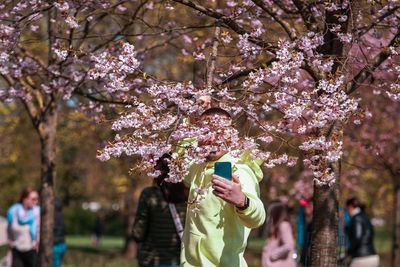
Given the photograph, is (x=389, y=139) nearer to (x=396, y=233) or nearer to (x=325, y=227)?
(x=396, y=233)

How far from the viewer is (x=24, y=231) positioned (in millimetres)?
8938

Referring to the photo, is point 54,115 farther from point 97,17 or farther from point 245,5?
point 245,5

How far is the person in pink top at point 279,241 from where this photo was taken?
7574 mm

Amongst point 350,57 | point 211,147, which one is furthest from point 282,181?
point 211,147

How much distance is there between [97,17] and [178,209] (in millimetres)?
2687

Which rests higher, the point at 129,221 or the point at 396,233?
the point at 129,221

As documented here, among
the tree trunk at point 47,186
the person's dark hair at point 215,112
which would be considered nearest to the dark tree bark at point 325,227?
the person's dark hair at point 215,112

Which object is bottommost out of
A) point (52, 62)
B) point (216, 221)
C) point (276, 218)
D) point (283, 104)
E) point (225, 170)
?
point (216, 221)

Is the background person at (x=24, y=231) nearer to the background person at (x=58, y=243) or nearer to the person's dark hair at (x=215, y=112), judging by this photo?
the background person at (x=58, y=243)

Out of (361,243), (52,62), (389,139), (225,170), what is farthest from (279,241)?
(389,139)

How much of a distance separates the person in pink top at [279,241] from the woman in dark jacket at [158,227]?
2275 mm

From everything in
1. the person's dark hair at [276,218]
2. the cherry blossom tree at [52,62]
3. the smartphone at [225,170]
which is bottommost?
the person's dark hair at [276,218]

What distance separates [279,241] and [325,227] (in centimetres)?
287

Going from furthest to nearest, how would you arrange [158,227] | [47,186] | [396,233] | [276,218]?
[396,233], [276,218], [47,186], [158,227]
